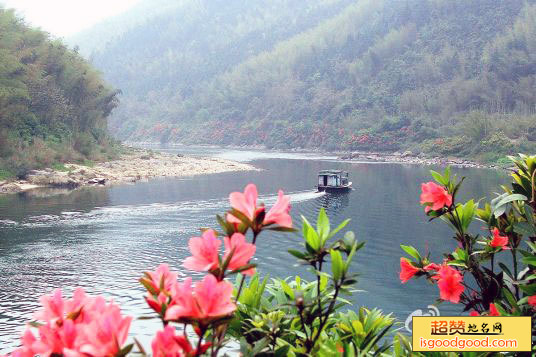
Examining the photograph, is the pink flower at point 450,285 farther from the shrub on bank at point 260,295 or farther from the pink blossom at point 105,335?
the pink blossom at point 105,335

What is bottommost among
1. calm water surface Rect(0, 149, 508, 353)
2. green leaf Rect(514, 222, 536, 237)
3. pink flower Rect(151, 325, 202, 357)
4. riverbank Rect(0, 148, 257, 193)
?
calm water surface Rect(0, 149, 508, 353)

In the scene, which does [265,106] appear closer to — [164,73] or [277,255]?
[164,73]

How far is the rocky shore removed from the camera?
174 ft

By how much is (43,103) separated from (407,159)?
38442 millimetres

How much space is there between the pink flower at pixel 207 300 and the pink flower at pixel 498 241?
1842mm

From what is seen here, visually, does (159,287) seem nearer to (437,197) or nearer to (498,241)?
(437,197)

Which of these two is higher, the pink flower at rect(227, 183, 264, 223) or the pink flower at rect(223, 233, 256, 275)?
the pink flower at rect(227, 183, 264, 223)

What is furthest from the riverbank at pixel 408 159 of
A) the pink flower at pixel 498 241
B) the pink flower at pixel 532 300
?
the pink flower at pixel 532 300

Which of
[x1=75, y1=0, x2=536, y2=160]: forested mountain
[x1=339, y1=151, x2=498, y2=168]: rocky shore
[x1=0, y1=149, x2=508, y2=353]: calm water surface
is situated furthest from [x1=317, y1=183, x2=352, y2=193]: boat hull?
[x1=75, y1=0, x2=536, y2=160]: forested mountain

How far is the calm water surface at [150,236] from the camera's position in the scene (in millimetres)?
13953

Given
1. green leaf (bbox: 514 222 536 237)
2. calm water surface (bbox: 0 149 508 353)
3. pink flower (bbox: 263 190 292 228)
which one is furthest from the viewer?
calm water surface (bbox: 0 149 508 353)

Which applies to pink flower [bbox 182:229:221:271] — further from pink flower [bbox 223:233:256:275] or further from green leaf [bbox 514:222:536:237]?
green leaf [bbox 514:222:536:237]

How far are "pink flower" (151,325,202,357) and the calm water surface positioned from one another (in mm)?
3441

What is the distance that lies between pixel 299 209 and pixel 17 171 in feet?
63.6
